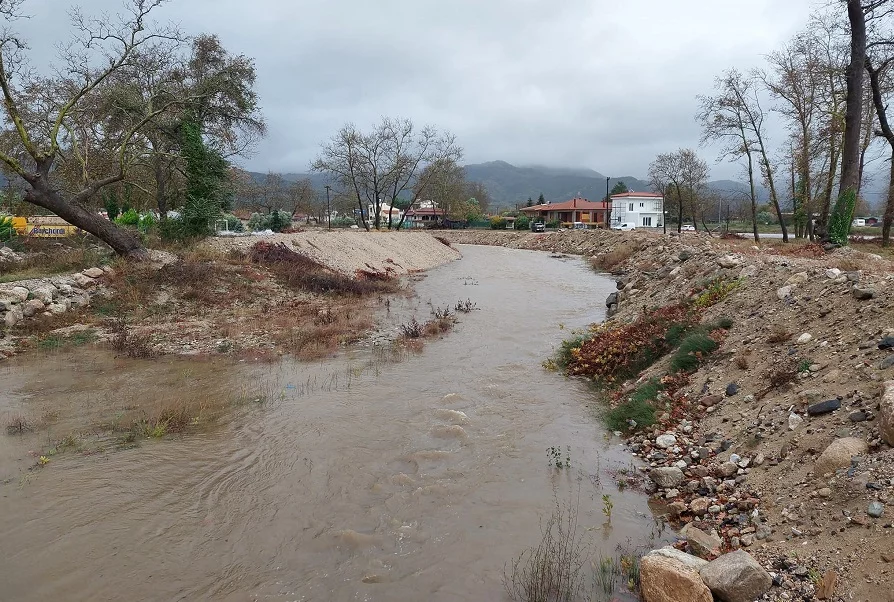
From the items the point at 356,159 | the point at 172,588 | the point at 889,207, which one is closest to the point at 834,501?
the point at 172,588

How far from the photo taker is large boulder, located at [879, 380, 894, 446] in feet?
14.9

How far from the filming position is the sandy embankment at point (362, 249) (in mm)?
26297

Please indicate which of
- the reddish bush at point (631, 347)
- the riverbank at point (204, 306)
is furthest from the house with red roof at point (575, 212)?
the reddish bush at point (631, 347)

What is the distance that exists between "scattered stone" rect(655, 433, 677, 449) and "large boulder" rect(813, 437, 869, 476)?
200 cm

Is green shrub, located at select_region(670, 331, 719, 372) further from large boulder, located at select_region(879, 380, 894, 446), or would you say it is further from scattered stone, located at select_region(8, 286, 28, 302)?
scattered stone, located at select_region(8, 286, 28, 302)

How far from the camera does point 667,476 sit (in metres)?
6.01

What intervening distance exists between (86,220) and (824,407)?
2025cm

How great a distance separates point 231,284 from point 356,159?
128 feet

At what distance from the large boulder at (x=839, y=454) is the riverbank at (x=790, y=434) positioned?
1cm

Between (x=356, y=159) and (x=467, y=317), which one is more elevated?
(x=356, y=159)

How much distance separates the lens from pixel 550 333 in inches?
573

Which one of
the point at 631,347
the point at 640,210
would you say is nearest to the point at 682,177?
the point at 640,210

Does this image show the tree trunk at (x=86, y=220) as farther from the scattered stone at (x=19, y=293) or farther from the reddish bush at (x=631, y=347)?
the reddish bush at (x=631, y=347)

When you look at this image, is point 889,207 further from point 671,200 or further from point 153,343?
point 671,200
